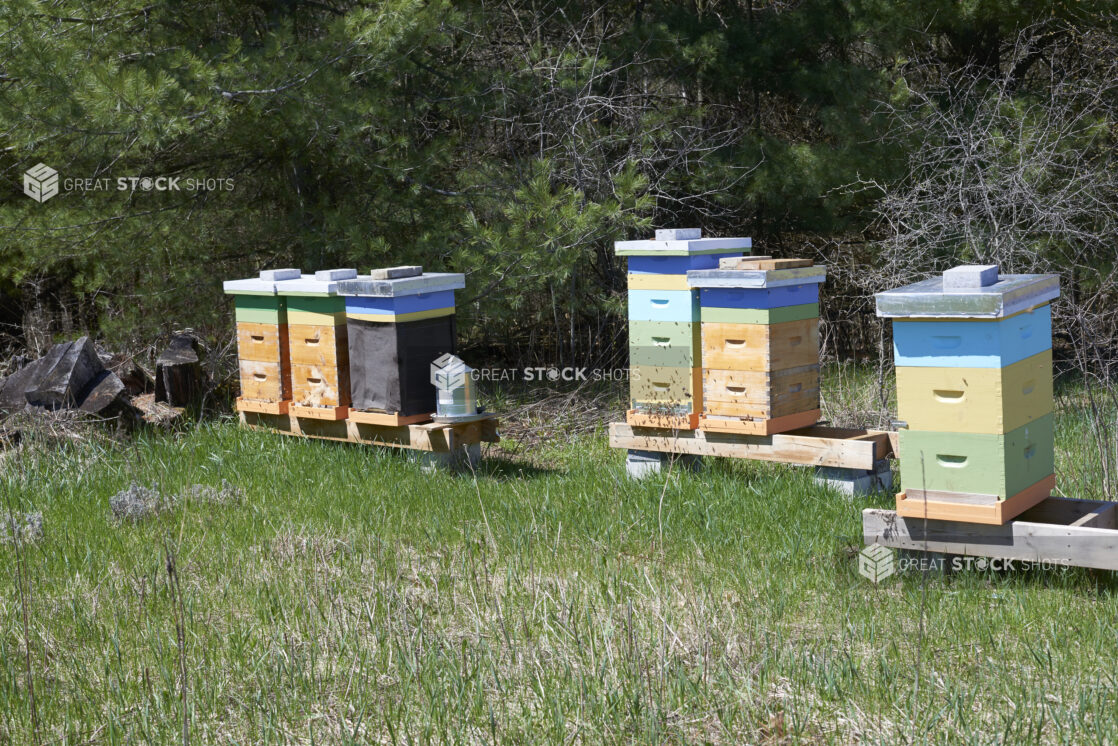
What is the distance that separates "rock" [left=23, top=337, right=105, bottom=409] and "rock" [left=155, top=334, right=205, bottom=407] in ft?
1.38

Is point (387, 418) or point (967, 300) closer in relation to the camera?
point (967, 300)

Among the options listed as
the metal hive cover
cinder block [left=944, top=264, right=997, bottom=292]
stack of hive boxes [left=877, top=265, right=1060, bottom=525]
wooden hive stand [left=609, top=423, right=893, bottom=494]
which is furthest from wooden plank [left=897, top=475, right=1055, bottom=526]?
wooden hive stand [left=609, top=423, right=893, bottom=494]

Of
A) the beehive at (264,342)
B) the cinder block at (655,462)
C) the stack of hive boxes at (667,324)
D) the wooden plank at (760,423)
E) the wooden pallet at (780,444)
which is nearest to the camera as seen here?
the wooden pallet at (780,444)

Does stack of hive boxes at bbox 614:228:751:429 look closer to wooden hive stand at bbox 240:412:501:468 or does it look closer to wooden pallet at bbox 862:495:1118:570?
wooden hive stand at bbox 240:412:501:468

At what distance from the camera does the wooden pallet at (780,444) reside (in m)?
5.55

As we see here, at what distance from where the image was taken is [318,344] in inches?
266

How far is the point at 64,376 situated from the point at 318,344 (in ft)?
6.26

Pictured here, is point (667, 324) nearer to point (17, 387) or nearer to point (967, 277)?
point (967, 277)

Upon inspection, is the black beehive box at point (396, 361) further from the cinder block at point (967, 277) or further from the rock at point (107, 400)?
the cinder block at point (967, 277)

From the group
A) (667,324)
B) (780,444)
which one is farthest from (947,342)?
(667,324)

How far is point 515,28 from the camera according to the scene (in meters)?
9.80

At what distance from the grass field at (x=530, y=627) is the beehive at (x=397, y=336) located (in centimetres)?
75

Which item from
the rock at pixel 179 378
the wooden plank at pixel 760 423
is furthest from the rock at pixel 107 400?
the wooden plank at pixel 760 423

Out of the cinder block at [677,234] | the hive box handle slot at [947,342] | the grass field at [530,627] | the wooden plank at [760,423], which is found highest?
the cinder block at [677,234]
